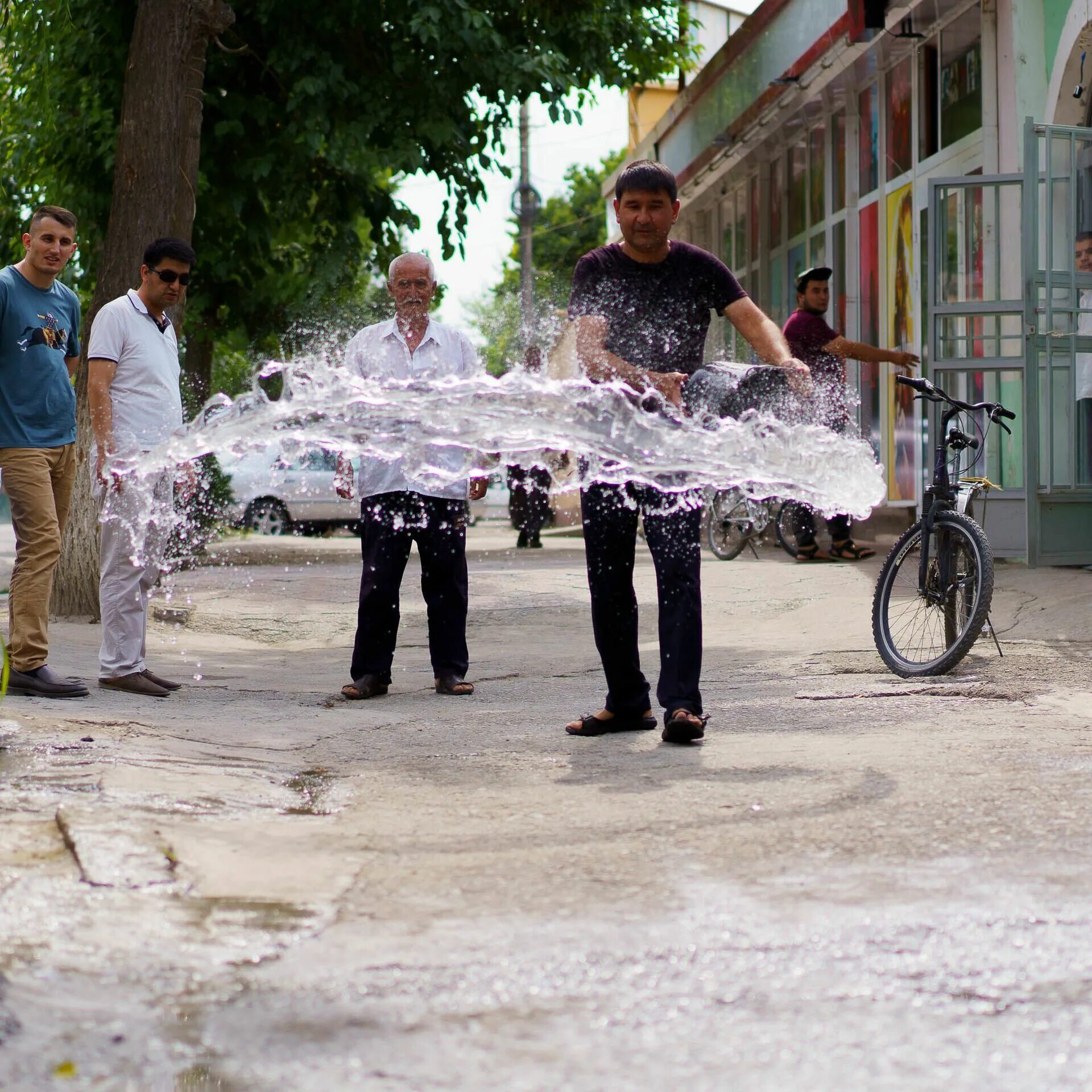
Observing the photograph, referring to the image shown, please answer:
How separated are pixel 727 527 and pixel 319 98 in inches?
201

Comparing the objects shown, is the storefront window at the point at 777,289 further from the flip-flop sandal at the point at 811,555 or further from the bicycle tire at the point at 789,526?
the flip-flop sandal at the point at 811,555

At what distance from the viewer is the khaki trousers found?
256 inches

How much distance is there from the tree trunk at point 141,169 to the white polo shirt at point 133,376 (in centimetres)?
362

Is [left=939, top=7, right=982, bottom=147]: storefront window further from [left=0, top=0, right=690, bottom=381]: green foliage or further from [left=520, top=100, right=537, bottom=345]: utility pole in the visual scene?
[left=520, top=100, right=537, bottom=345]: utility pole

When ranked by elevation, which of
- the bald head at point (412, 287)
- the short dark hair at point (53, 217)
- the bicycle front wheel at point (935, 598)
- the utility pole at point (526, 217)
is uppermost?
the utility pole at point (526, 217)

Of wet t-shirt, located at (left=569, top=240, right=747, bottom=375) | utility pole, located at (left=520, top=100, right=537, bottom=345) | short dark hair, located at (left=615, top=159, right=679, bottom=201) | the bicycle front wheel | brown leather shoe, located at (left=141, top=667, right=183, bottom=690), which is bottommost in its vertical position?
brown leather shoe, located at (left=141, top=667, right=183, bottom=690)

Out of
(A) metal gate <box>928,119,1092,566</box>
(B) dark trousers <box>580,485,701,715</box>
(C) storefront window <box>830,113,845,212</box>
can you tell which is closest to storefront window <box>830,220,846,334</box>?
(C) storefront window <box>830,113,845,212</box>

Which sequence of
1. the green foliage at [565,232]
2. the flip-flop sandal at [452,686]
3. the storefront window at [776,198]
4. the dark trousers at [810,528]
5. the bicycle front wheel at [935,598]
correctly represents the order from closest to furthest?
the bicycle front wheel at [935,598] → the flip-flop sandal at [452,686] → the dark trousers at [810,528] → the storefront window at [776,198] → the green foliage at [565,232]

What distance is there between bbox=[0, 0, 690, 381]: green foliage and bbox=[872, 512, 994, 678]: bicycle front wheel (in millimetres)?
7507

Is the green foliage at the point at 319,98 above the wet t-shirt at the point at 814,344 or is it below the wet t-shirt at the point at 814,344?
above

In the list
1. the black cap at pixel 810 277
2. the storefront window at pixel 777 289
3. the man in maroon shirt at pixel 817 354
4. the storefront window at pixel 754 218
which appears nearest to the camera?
the man in maroon shirt at pixel 817 354

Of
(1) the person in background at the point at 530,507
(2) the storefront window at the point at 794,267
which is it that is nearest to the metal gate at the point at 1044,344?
(1) the person in background at the point at 530,507

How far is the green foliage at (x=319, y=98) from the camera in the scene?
1334cm

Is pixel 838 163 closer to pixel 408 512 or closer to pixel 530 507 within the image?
pixel 530 507
